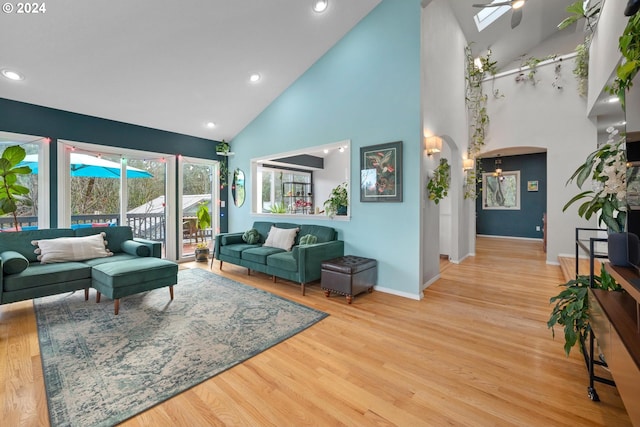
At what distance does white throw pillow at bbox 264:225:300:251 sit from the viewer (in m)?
4.42

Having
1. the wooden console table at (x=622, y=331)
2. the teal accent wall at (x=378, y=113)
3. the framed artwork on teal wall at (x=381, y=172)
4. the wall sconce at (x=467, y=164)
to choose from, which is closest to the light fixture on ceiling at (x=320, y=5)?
the teal accent wall at (x=378, y=113)

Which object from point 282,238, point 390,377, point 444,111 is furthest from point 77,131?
point 444,111

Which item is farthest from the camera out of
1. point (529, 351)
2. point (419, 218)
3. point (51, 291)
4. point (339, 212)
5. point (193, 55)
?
point (339, 212)

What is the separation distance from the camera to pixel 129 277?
9.64 feet

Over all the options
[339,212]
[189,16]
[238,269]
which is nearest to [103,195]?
[238,269]

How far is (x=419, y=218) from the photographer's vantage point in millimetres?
3381

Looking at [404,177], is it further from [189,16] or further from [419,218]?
[189,16]

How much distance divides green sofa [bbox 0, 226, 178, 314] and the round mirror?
2481 mm

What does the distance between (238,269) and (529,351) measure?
13.9 ft

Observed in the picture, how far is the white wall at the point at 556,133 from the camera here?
523cm

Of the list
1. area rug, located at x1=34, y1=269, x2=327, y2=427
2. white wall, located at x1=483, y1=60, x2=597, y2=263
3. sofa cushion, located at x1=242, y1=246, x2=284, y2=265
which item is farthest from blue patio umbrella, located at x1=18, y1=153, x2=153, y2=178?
white wall, located at x1=483, y1=60, x2=597, y2=263

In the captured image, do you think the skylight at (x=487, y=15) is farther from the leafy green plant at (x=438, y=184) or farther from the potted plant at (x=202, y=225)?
the potted plant at (x=202, y=225)

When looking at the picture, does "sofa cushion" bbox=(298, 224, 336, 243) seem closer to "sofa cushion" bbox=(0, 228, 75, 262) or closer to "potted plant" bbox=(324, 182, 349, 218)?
"potted plant" bbox=(324, 182, 349, 218)

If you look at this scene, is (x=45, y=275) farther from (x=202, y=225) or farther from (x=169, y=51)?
(x=169, y=51)
